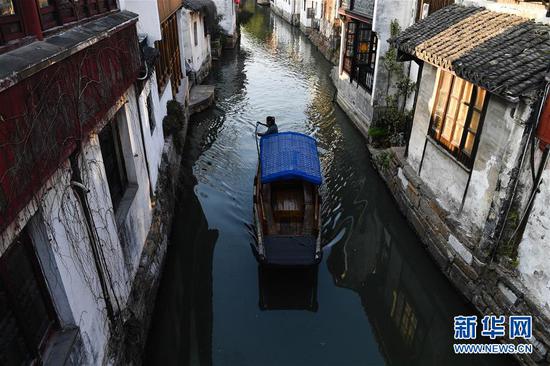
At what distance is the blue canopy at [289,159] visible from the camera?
1124 cm

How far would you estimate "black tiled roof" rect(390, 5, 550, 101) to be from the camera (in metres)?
7.92

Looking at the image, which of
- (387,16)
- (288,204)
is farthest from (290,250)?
(387,16)

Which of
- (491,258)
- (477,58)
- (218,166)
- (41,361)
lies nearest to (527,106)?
(477,58)

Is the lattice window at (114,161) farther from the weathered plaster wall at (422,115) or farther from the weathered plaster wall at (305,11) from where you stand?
the weathered plaster wall at (305,11)

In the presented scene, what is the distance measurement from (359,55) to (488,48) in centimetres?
1203

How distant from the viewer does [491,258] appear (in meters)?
9.10

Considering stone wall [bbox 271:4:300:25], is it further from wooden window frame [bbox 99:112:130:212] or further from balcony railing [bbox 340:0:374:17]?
wooden window frame [bbox 99:112:130:212]

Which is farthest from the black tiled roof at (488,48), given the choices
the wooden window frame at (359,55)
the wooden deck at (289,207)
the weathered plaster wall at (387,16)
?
the wooden window frame at (359,55)

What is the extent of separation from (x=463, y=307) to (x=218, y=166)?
35.2 feet

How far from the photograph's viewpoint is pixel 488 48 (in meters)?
9.30

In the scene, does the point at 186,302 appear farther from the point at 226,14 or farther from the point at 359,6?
the point at 226,14

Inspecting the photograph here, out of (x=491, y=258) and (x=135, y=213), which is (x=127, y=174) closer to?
(x=135, y=213)

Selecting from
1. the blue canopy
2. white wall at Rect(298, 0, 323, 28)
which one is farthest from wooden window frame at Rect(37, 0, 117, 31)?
white wall at Rect(298, 0, 323, 28)

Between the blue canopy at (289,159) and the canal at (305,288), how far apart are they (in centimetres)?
235
